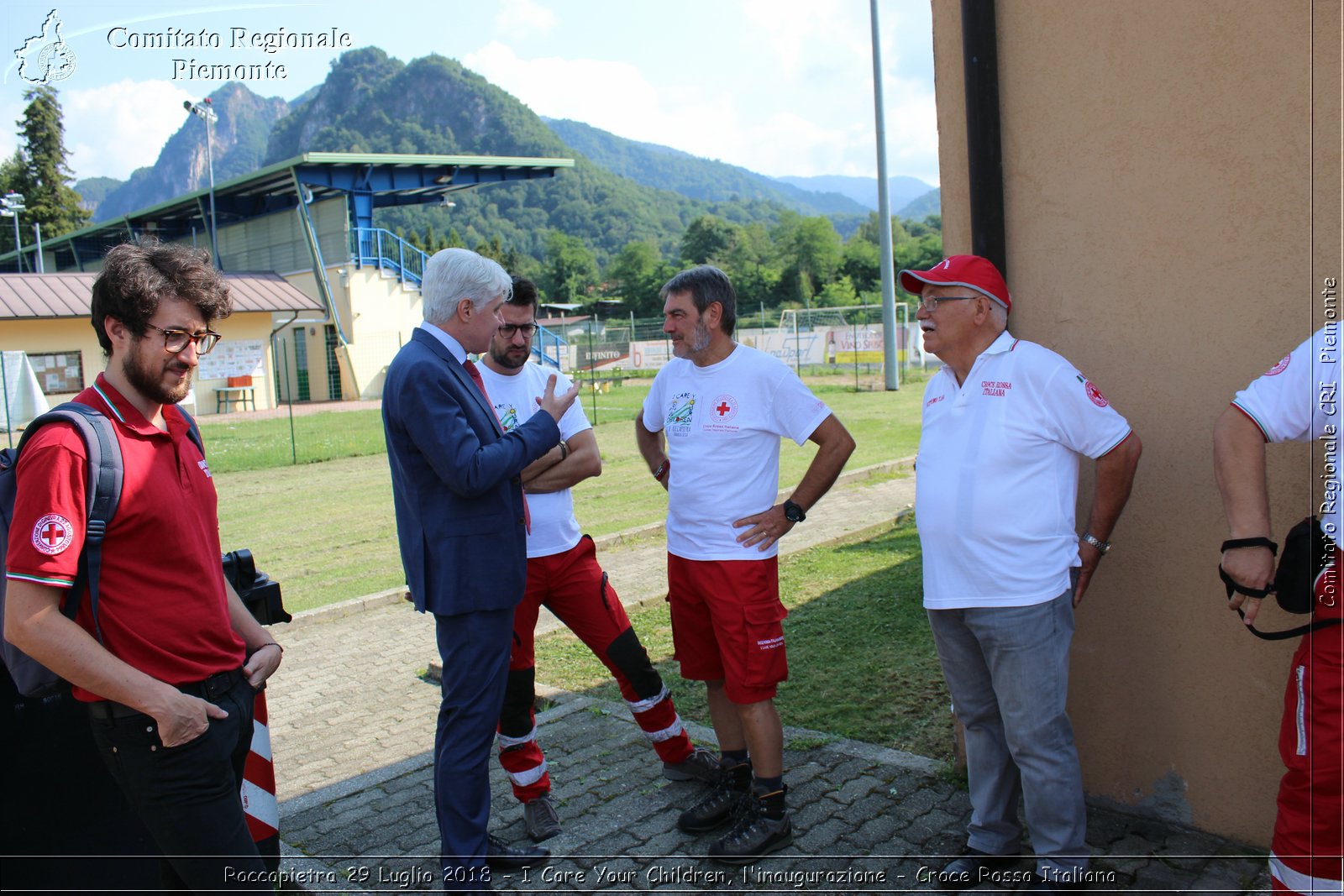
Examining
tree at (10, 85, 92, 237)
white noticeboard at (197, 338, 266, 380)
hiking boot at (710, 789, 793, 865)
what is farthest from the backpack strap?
tree at (10, 85, 92, 237)

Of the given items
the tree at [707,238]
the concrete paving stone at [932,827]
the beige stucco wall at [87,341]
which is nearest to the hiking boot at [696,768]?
the concrete paving stone at [932,827]

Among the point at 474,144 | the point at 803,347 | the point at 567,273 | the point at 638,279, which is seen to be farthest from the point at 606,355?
the point at 474,144

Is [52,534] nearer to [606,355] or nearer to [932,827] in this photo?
[932,827]

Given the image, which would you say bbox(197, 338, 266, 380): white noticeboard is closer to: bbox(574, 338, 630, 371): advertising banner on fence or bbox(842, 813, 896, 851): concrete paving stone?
bbox(574, 338, 630, 371): advertising banner on fence

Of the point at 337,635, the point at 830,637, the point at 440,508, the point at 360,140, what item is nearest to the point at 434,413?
the point at 440,508

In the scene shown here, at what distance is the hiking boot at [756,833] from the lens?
3.54 meters

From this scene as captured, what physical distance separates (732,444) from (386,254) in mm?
36388

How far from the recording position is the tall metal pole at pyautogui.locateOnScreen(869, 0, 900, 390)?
25.2 metres

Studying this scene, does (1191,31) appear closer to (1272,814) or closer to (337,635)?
(1272,814)

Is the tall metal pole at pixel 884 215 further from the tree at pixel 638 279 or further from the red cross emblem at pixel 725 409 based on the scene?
the tree at pixel 638 279

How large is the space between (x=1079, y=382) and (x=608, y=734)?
3.01 metres

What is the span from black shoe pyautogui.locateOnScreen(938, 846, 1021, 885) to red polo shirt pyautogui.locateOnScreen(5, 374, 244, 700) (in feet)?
8.00

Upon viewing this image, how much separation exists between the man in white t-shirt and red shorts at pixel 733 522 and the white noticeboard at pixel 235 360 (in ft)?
96.0

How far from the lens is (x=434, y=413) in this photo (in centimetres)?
318
